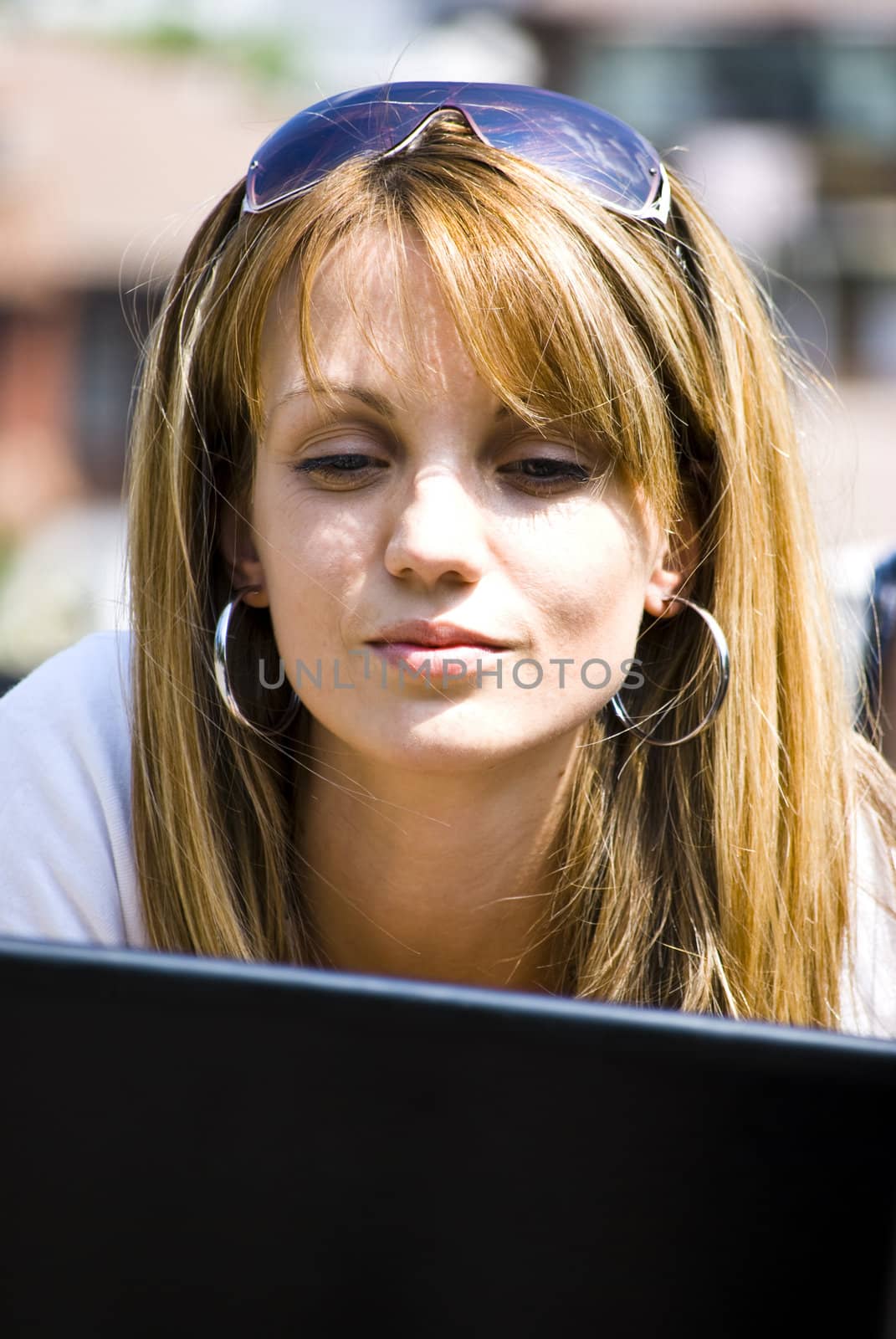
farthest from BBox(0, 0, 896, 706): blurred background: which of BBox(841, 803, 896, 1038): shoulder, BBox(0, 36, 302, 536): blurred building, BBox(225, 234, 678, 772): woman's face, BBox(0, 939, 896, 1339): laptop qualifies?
BBox(0, 939, 896, 1339): laptop

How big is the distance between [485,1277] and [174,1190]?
142mm

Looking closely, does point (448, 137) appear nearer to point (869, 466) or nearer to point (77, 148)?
point (869, 466)

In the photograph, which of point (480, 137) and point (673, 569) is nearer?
point (480, 137)

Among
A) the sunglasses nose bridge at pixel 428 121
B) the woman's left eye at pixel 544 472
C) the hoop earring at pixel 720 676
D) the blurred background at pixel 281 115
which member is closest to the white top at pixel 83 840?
the hoop earring at pixel 720 676

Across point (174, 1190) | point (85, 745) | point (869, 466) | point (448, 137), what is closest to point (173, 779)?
point (85, 745)

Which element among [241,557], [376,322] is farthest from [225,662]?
[376,322]

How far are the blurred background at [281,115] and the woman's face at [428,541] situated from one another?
13023 millimetres

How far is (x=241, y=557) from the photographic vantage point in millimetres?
1639

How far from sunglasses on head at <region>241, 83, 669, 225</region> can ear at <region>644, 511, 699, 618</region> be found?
353 millimetres

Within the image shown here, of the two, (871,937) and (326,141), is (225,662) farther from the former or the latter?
(871,937)

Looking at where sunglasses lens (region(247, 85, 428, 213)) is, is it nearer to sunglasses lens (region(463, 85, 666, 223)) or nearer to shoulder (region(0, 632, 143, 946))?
sunglasses lens (region(463, 85, 666, 223))

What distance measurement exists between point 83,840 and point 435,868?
405 millimetres

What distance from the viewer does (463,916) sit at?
5.51ft

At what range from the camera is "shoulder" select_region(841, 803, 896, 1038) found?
1.61m
